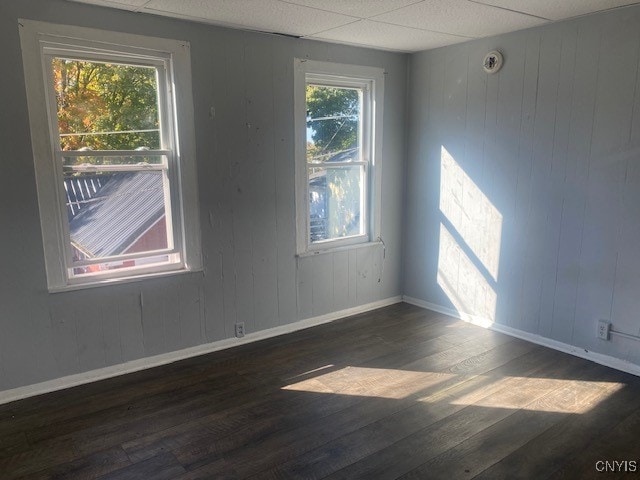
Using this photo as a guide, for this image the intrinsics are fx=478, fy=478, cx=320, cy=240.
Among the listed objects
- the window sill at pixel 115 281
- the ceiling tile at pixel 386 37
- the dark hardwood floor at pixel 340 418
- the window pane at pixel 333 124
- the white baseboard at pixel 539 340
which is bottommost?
the dark hardwood floor at pixel 340 418

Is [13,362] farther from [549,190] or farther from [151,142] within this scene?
[549,190]

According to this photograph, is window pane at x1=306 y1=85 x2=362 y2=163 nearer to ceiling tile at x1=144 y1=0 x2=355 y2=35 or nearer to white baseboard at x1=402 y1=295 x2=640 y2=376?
ceiling tile at x1=144 y1=0 x2=355 y2=35

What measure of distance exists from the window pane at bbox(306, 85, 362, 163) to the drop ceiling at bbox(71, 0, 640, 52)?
0.49 metres

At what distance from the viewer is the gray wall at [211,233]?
2812 millimetres

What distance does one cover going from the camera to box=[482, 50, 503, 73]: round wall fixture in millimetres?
3704

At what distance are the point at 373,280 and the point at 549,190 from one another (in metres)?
1.77

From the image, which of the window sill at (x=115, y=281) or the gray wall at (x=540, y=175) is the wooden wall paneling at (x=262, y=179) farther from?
the gray wall at (x=540, y=175)

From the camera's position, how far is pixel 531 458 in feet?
7.61

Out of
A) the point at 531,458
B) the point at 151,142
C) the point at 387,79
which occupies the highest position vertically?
the point at 387,79

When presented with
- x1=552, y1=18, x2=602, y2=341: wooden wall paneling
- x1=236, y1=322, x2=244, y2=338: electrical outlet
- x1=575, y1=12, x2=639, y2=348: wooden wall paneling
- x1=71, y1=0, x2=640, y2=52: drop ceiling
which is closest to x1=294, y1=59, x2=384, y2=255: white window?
x1=71, y1=0, x2=640, y2=52: drop ceiling

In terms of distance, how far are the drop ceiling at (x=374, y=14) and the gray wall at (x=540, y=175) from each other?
278 mm

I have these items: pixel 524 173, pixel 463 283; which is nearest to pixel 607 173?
pixel 524 173

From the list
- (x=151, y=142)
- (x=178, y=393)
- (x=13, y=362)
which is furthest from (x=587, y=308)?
(x=13, y=362)

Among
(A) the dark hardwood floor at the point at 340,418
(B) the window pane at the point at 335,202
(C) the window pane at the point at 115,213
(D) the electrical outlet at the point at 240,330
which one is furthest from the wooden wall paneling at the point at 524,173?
(C) the window pane at the point at 115,213
